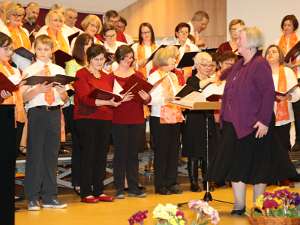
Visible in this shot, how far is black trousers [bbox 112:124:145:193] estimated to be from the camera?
259 inches

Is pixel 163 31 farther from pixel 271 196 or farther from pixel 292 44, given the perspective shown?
pixel 271 196

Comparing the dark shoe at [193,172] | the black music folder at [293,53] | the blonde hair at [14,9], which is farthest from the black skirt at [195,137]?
the blonde hair at [14,9]

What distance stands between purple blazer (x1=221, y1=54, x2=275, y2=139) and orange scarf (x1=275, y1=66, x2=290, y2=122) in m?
1.99

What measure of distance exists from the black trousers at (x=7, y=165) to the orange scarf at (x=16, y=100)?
2.32 meters

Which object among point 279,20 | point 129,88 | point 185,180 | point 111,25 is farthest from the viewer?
point 279,20

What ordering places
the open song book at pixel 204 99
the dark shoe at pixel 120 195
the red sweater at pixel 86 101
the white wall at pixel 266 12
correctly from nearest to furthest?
the open song book at pixel 204 99 → the red sweater at pixel 86 101 → the dark shoe at pixel 120 195 → the white wall at pixel 266 12

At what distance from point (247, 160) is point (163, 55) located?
1.92m

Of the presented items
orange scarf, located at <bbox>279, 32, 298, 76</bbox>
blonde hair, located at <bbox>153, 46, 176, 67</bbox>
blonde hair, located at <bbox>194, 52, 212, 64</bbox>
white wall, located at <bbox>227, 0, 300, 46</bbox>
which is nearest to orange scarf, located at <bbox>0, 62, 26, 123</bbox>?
blonde hair, located at <bbox>153, 46, 176, 67</bbox>

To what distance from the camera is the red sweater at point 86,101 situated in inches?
241

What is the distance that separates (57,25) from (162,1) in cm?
487

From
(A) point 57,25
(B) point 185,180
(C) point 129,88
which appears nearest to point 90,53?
(C) point 129,88

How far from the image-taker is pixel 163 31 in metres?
11.5

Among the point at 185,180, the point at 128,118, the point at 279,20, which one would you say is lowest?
the point at 185,180

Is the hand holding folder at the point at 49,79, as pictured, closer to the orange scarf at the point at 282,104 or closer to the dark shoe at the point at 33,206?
the dark shoe at the point at 33,206
